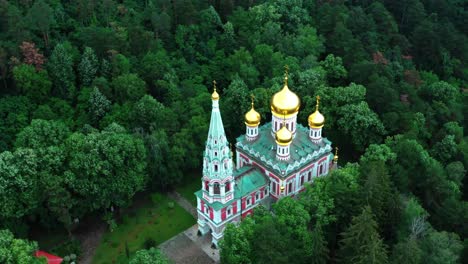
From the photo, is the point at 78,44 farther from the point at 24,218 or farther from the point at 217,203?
the point at 217,203

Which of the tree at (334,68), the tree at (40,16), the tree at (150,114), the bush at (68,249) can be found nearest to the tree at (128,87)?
the tree at (150,114)

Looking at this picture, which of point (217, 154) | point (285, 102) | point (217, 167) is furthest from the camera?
point (285, 102)

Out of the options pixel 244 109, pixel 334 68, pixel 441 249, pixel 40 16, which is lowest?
pixel 244 109

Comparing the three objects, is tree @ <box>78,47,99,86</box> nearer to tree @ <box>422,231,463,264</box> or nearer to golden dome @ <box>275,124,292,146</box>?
golden dome @ <box>275,124,292,146</box>

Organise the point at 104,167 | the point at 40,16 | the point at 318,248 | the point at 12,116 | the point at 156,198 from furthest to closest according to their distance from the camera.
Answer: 1. the point at 40,16
2. the point at 156,198
3. the point at 12,116
4. the point at 104,167
5. the point at 318,248

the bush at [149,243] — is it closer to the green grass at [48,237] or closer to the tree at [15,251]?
the green grass at [48,237]

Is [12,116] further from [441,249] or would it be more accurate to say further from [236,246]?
[441,249]

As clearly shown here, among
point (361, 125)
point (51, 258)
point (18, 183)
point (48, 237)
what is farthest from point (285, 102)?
point (48, 237)
